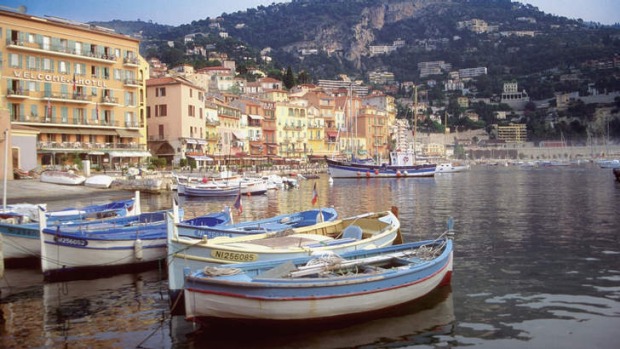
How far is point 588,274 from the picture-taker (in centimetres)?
1712

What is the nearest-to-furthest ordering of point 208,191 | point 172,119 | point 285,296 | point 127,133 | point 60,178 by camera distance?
point 285,296, point 60,178, point 208,191, point 127,133, point 172,119

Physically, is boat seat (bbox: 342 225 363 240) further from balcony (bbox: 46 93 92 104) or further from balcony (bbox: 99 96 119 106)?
Answer: balcony (bbox: 99 96 119 106)

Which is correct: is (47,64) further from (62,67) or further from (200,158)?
(200,158)

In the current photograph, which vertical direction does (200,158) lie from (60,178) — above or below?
above

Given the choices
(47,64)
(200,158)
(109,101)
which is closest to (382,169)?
(200,158)

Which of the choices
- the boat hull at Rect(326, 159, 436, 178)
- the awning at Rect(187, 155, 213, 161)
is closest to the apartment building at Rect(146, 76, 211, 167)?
the awning at Rect(187, 155, 213, 161)

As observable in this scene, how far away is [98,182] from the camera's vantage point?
4800 centimetres

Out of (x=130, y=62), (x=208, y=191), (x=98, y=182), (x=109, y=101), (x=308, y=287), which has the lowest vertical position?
(x=208, y=191)

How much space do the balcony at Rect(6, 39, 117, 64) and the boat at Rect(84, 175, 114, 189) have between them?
1713 cm

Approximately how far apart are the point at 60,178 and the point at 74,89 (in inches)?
696

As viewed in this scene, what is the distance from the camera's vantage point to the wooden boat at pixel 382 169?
3435 inches

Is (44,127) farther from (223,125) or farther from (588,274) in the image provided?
(588,274)

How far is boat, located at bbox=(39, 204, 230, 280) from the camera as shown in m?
16.8

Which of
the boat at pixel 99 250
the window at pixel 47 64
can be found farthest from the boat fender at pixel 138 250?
the window at pixel 47 64
